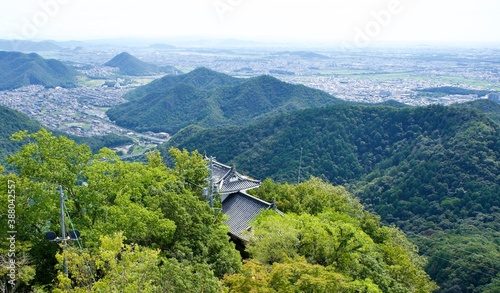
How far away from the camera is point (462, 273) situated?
35156 mm

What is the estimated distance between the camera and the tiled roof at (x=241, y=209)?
76.7 ft

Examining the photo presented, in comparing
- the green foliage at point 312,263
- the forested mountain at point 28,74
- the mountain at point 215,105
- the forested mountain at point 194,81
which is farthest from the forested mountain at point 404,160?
the forested mountain at point 28,74

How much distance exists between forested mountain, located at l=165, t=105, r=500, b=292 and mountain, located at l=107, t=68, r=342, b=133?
113 feet

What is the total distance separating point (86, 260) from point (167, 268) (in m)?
2.26

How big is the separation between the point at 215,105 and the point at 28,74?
351 feet

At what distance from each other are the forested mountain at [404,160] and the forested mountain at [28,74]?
12690cm

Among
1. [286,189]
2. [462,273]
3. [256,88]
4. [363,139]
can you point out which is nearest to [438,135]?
[363,139]

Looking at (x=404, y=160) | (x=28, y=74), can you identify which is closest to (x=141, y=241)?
(x=404, y=160)

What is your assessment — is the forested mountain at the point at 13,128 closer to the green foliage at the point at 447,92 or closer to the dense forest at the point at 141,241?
the dense forest at the point at 141,241

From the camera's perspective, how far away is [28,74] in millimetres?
185750

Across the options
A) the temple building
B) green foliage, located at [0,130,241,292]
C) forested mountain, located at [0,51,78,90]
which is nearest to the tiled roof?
the temple building

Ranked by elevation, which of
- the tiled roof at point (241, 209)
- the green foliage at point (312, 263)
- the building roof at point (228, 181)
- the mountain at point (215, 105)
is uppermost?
the green foliage at point (312, 263)

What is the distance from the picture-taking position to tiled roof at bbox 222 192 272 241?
76.7 ft

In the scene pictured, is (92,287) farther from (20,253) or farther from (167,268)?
(20,253)
